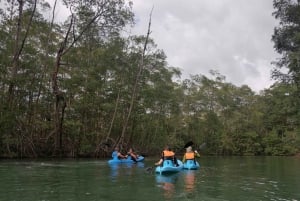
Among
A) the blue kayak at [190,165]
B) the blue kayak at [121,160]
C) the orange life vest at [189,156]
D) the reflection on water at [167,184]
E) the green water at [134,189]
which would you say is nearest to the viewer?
the green water at [134,189]

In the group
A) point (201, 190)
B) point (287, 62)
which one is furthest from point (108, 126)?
point (201, 190)

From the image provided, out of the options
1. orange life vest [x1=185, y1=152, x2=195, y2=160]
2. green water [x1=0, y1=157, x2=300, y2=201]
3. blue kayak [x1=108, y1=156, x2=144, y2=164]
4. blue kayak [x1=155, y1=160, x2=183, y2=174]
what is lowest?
green water [x1=0, y1=157, x2=300, y2=201]

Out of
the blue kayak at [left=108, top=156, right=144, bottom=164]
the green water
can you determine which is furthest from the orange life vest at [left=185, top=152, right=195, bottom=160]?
the blue kayak at [left=108, top=156, right=144, bottom=164]

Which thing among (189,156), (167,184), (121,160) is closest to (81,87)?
(121,160)

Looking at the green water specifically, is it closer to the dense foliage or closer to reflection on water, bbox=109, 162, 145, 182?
reflection on water, bbox=109, 162, 145, 182

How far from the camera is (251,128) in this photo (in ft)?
172

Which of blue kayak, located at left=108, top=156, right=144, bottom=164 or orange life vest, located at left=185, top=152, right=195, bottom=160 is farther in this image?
blue kayak, located at left=108, top=156, right=144, bottom=164

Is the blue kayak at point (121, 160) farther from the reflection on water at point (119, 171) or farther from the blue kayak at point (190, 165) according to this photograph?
the blue kayak at point (190, 165)

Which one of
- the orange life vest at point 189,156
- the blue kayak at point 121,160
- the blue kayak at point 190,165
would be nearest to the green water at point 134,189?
the blue kayak at point 190,165

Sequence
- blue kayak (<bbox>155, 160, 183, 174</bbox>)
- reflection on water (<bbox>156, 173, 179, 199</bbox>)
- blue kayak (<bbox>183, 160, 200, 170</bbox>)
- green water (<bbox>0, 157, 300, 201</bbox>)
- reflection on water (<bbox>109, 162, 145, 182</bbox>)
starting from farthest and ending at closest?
1. blue kayak (<bbox>183, 160, 200, 170</bbox>)
2. blue kayak (<bbox>155, 160, 183, 174</bbox>)
3. reflection on water (<bbox>109, 162, 145, 182</bbox>)
4. reflection on water (<bbox>156, 173, 179, 199</bbox>)
5. green water (<bbox>0, 157, 300, 201</bbox>)

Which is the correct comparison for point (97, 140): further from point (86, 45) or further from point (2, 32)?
point (2, 32)

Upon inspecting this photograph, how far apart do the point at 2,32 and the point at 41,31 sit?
124 inches

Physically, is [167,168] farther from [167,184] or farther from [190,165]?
[167,184]

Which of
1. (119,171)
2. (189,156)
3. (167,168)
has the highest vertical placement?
(189,156)
